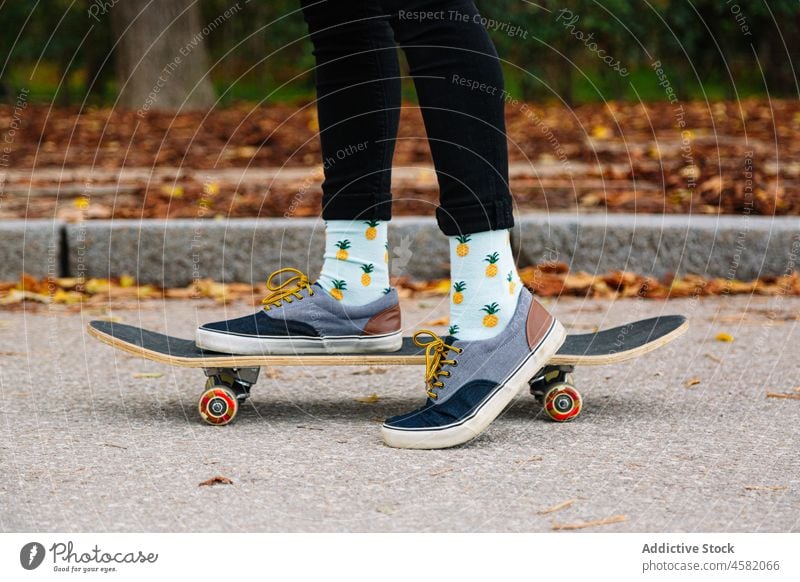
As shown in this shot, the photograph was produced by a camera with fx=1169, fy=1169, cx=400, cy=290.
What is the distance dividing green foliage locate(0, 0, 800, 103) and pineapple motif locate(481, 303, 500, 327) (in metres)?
5.57

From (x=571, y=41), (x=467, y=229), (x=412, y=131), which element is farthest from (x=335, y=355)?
(x=571, y=41)

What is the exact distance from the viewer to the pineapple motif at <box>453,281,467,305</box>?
249 cm

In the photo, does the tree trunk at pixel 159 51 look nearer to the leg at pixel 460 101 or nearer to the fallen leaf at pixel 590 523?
the leg at pixel 460 101

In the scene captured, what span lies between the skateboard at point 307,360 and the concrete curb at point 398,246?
1.68 metres

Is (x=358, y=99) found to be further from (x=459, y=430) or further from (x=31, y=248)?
(x=31, y=248)

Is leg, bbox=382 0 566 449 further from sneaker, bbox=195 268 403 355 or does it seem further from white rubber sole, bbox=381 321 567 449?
sneaker, bbox=195 268 403 355

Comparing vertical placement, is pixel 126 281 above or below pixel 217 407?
above

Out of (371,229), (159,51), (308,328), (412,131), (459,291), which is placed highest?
(159,51)

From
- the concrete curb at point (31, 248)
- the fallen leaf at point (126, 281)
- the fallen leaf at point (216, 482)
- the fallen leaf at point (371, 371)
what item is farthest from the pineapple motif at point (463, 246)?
the concrete curb at point (31, 248)

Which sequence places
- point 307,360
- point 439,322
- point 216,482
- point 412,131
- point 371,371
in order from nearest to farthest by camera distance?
1. point 216,482
2. point 307,360
3. point 371,371
4. point 439,322
5. point 412,131

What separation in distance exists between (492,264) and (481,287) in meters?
0.05

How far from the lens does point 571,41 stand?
389 inches

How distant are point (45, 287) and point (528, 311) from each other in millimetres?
2552

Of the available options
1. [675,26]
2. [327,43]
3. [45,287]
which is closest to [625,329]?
[327,43]
